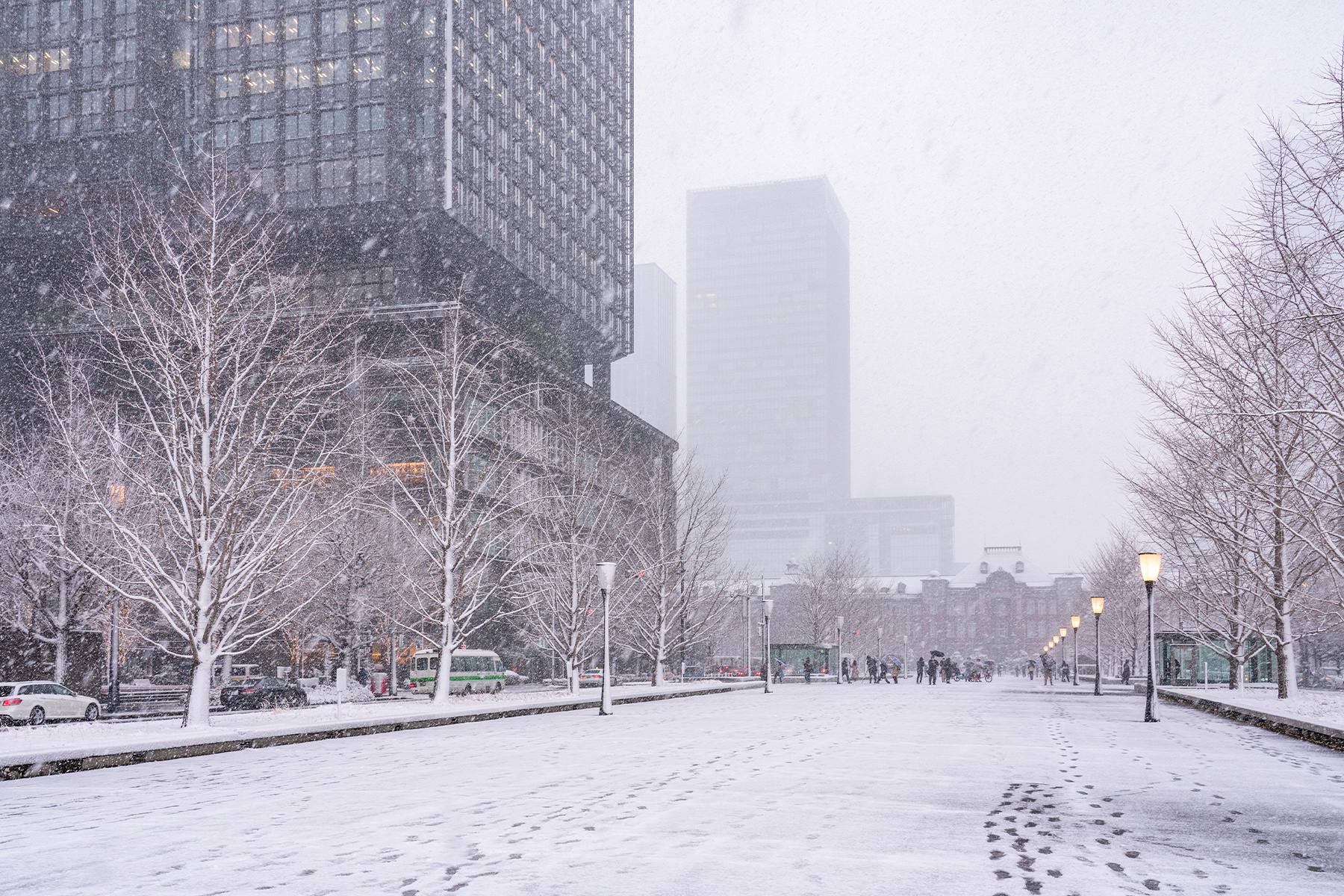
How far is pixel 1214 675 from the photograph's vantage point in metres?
51.6

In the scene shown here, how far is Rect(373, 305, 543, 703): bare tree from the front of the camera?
30281mm

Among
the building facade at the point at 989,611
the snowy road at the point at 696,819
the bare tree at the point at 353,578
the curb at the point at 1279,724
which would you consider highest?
the bare tree at the point at 353,578

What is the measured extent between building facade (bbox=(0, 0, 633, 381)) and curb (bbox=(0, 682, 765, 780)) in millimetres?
40998

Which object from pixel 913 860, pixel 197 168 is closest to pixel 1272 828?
pixel 913 860

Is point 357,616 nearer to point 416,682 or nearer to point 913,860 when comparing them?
point 416,682

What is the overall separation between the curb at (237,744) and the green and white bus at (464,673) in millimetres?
15619

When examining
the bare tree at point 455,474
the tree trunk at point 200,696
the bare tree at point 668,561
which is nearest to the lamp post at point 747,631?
the bare tree at point 668,561

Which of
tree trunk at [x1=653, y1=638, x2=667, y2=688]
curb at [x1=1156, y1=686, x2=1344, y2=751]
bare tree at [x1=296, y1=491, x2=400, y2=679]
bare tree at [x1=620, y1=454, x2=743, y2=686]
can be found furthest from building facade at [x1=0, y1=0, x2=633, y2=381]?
curb at [x1=1156, y1=686, x2=1344, y2=751]

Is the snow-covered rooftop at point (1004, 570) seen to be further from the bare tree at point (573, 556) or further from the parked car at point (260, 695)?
the parked car at point (260, 695)

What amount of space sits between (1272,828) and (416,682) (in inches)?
1528

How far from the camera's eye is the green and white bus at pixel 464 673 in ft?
146

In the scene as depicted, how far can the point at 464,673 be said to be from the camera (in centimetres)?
4578

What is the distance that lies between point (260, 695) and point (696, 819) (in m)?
30.4

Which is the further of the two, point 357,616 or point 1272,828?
point 357,616
